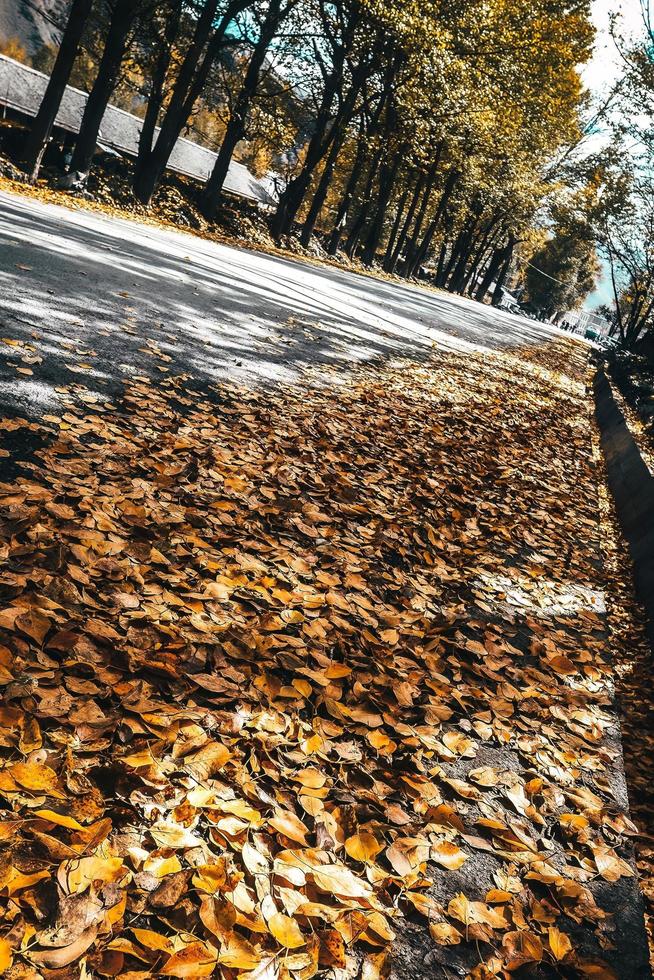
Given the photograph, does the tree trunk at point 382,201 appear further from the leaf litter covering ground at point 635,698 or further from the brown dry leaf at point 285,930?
the brown dry leaf at point 285,930

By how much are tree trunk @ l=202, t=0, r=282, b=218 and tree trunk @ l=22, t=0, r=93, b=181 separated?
6.14 metres

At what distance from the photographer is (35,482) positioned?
10.2 ft

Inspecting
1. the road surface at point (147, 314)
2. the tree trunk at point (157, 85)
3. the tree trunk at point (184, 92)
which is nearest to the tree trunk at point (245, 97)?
the tree trunk at point (184, 92)

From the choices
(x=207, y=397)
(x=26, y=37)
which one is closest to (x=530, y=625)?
(x=207, y=397)

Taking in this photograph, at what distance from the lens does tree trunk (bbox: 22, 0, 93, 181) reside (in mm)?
13297

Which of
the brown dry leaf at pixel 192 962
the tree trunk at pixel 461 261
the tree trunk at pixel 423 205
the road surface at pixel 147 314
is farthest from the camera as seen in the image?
the tree trunk at pixel 461 261

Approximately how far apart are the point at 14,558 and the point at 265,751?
1257 mm

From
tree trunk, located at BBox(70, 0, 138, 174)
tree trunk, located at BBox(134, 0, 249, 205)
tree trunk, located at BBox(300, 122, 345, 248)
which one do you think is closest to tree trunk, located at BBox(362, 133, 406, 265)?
tree trunk, located at BBox(300, 122, 345, 248)

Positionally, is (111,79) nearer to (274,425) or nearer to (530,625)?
(274,425)

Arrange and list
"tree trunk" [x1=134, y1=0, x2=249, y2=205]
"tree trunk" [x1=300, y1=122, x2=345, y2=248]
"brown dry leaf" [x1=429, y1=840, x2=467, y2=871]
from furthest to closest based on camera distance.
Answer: "tree trunk" [x1=300, y1=122, x2=345, y2=248] < "tree trunk" [x1=134, y1=0, x2=249, y2=205] < "brown dry leaf" [x1=429, y1=840, x2=467, y2=871]

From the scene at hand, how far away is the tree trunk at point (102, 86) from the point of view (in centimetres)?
1479

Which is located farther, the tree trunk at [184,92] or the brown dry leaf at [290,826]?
the tree trunk at [184,92]

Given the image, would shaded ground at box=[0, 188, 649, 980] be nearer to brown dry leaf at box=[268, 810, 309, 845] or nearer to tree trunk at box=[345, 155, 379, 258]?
brown dry leaf at box=[268, 810, 309, 845]

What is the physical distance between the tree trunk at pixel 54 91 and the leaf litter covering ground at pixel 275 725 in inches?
471
